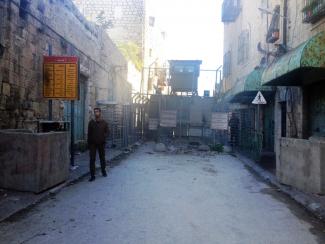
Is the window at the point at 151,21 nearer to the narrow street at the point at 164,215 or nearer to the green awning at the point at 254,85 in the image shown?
the green awning at the point at 254,85

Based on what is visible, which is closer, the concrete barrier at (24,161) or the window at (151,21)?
the concrete barrier at (24,161)

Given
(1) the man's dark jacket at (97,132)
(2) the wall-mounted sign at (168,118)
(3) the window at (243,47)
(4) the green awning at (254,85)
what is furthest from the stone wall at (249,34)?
(1) the man's dark jacket at (97,132)

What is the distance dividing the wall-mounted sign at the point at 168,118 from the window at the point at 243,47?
4.41 meters

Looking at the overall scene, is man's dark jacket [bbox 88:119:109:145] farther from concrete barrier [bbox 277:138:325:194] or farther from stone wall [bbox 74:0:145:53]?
stone wall [bbox 74:0:145:53]

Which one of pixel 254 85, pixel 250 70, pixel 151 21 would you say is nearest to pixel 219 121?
pixel 250 70

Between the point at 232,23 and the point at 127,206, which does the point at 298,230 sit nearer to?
the point at 127,206

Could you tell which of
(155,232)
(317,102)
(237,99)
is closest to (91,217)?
(155,232)

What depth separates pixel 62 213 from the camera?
253 inches

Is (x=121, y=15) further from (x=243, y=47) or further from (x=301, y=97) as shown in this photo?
(x=301, y=97)

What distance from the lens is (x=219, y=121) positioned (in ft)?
68.1

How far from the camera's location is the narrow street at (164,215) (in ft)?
17.1

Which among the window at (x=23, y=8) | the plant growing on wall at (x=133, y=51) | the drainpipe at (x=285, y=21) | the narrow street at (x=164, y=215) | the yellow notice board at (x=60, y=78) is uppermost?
the plant growing on wall at (x=133, y=51)

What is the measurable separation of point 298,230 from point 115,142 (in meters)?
14.4

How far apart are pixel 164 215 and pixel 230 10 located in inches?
798
